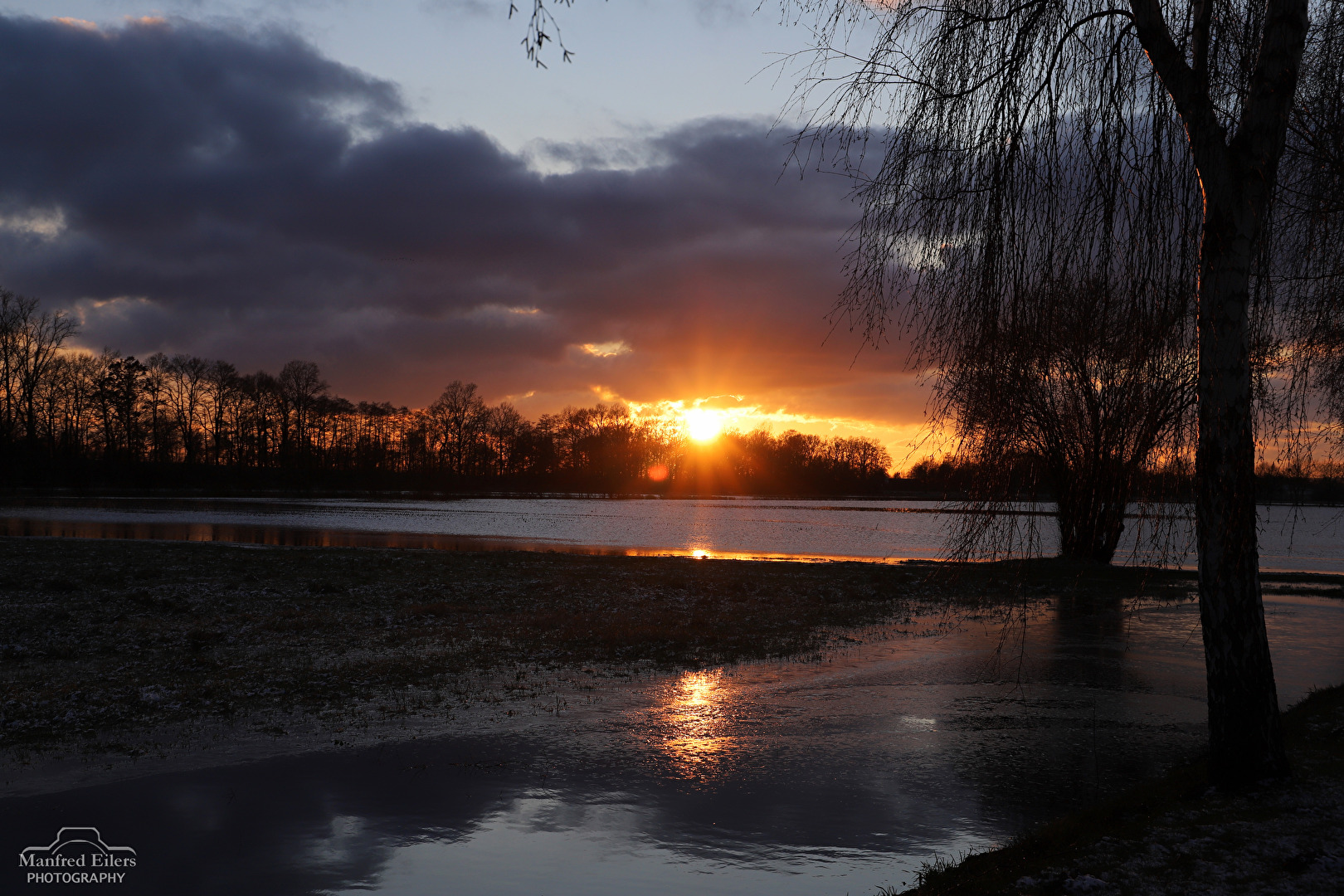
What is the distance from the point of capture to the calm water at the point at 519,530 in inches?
1451

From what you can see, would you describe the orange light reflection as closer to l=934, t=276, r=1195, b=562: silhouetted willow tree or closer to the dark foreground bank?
the dark foreground bank

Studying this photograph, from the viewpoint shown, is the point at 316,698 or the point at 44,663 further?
the point at 44,663

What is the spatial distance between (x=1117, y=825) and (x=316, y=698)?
359 inches

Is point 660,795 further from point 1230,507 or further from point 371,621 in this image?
point 371,621

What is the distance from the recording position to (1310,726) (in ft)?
28.6

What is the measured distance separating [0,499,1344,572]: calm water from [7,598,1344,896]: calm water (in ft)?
49.0

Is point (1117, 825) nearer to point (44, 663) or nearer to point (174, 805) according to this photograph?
point (174, 805)

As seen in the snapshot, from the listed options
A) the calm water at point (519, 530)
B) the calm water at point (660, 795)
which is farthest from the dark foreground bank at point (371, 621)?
the calm water at point (519, 530)

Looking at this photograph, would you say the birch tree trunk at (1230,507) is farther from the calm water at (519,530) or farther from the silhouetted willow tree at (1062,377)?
the calm water at (519,530)

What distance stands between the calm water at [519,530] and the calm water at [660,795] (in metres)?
14.9

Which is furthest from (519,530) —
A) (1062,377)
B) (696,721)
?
(1062,377)

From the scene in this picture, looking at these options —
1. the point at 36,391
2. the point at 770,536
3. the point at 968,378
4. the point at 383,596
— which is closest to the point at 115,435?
the point at 36,391

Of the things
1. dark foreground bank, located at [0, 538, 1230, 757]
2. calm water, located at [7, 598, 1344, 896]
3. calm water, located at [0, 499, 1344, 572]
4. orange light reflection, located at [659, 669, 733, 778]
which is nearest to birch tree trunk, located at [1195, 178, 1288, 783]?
dark foreground bank, located at [0, 538, 1230, 757]

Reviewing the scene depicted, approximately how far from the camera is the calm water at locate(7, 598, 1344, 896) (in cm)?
583
